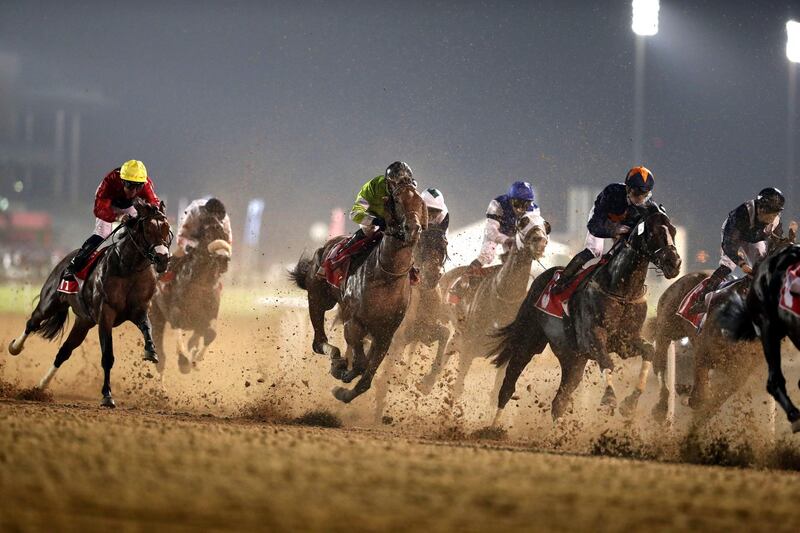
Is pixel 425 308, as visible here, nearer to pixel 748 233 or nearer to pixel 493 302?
pixel 493 302

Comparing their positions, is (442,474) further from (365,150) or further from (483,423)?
(365,150)

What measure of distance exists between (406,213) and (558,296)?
6.79 feet

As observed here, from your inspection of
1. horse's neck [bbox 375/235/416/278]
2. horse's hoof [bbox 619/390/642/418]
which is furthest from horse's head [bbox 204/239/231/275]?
horse's hoof [bbox 619/390/642/418]

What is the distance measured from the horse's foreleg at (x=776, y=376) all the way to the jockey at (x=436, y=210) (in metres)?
5.15

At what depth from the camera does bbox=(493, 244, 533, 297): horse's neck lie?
Result: 490 inches

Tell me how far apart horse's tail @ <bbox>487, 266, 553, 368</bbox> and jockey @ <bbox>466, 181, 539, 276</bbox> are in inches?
75.4

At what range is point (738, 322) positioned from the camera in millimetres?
9141

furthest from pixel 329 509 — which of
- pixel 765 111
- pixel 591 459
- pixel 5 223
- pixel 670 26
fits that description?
pixel 5 223

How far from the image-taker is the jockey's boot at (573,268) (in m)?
10.9

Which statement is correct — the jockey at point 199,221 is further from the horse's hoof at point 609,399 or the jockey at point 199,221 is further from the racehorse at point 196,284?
the horse's hoof at point 609,399

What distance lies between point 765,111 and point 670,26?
4326mm

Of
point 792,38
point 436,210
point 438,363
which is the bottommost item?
point 438,363

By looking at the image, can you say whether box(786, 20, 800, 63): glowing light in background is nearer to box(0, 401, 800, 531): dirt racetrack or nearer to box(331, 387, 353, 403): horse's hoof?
box(331, 387, 353, 403): horse's hoof

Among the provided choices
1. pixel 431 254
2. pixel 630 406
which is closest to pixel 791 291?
pixel 630 406
